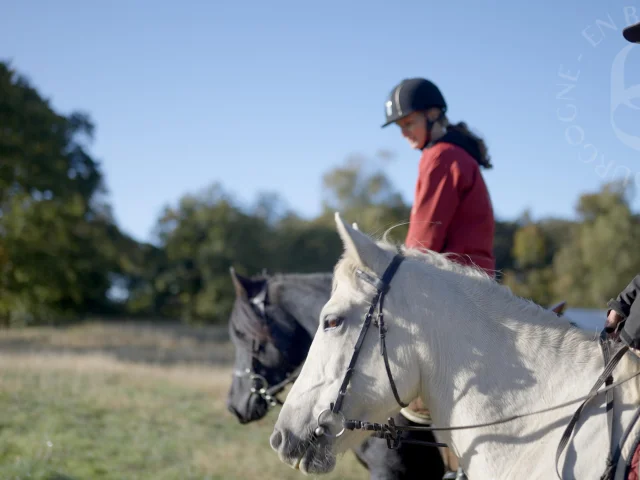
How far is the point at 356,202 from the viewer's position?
51.8m

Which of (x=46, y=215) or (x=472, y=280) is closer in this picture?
(x=472, y=280)

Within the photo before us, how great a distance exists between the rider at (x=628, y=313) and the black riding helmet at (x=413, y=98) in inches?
60.0

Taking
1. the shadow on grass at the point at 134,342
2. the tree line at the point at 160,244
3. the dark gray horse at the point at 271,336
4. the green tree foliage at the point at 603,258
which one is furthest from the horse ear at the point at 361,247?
the green tree foliage at the point at 603,258

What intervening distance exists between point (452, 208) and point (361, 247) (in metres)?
1.16

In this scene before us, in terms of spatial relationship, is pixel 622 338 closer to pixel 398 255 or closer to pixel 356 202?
pixel 398 255

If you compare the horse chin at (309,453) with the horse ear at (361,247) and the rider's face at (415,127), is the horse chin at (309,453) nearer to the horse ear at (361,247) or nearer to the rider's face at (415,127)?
the horse ear at (361,247)

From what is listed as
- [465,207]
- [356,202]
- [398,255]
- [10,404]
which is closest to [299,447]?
[398,255]

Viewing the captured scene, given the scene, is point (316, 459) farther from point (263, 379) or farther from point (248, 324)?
point (248, 324)

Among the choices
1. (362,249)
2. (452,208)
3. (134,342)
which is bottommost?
(134,342)

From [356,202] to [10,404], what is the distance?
43.8 m

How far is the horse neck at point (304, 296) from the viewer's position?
15.9 feet

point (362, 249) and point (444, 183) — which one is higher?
point (444, 183)

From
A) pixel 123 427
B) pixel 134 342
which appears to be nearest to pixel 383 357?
pixel 123 427

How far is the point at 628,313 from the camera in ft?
8.20
